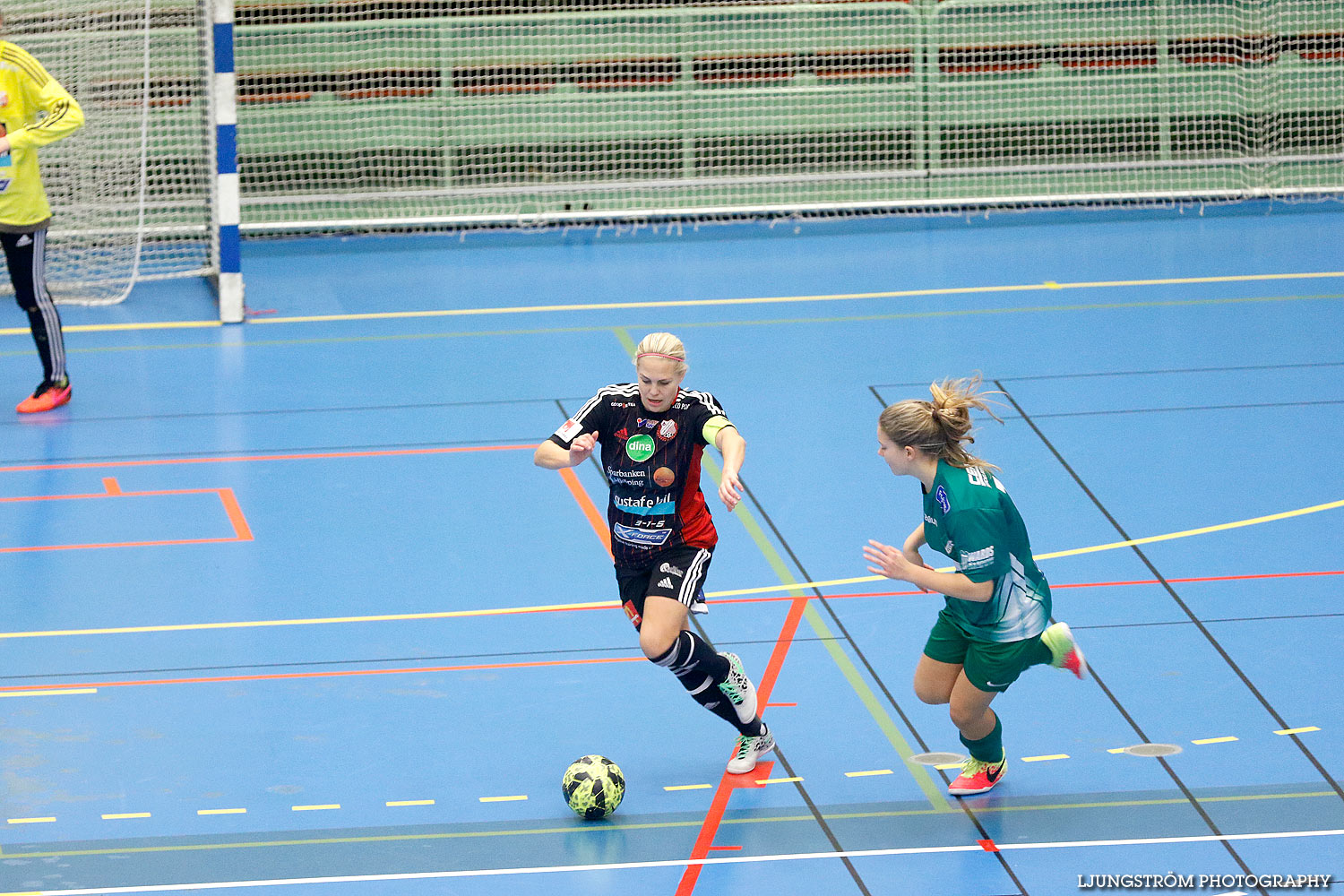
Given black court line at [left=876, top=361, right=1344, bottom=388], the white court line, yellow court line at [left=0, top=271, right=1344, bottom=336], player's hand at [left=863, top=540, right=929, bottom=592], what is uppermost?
yellow court line at [left=0, top=271, right=1344, bottom=336]

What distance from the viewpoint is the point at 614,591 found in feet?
26.6

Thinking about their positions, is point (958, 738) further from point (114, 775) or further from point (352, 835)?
point (114, 775)

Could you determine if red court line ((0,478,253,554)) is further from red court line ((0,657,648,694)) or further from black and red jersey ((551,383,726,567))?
black and red jersey ((551,383,726,567))

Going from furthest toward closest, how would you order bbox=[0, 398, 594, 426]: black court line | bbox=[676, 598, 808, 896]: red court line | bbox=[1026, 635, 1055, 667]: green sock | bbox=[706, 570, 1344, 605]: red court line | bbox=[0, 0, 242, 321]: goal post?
bbox=[0, 0, 242, 321]: goal post < bbox=[0, 398, 594, 426]: black court line < bbox=[706, 570, 1344, 605]: red court line < bbox=[1026, 635, 1055, 667]: green sock < bbox=[676, 598, 808, 896]: red court line

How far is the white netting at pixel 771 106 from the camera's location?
1530 centimetres

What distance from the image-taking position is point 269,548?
865 centimetres

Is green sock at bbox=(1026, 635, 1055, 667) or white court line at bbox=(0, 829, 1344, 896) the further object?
green sock at bbox=(1026, 635, 1055, 667)

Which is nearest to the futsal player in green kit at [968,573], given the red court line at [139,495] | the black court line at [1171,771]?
the black court line at [1171,771]

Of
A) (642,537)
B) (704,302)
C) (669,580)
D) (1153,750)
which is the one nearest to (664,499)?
(642,537)

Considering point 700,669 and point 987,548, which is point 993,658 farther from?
point 700,669

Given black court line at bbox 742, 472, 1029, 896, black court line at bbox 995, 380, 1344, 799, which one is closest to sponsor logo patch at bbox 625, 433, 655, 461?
black court line at bbox 742, 472, 1029, 896

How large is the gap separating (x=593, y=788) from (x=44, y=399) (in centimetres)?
→ 630

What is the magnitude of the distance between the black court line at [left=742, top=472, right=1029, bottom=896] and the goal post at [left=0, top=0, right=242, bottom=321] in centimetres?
565

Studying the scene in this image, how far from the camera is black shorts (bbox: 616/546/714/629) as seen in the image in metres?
6.12
